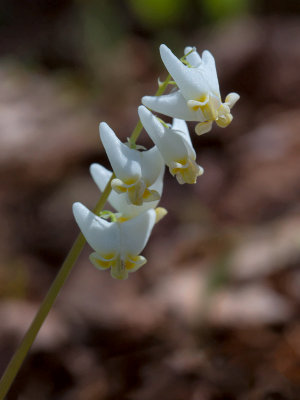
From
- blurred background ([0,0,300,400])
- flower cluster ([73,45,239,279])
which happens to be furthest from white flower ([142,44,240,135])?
blurred background ([0,0,300,400])

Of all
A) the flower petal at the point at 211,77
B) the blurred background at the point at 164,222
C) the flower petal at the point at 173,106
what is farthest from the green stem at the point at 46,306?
the blurred background at the point at 164,222

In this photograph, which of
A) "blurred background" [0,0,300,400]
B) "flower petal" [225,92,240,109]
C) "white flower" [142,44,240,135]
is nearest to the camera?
"white flower" [142,44,240,135]

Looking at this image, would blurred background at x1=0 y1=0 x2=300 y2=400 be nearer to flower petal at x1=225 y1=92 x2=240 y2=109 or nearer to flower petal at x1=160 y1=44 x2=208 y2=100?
flower petal at x1=225 y1=92 x2=240 y2=109

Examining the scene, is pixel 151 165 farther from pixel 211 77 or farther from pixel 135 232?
pixel 211 77

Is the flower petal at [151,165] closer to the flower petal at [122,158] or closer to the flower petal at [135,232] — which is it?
the flower petal at [122,158]

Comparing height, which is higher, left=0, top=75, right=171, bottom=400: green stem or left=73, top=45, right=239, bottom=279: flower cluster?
left=73, top=45, right=239, bottom=279: flower cluster

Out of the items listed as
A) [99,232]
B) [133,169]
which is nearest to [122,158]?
[133,169]

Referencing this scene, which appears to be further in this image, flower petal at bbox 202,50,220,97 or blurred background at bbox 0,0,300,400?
blurred background at bbox 0,0,300,400
